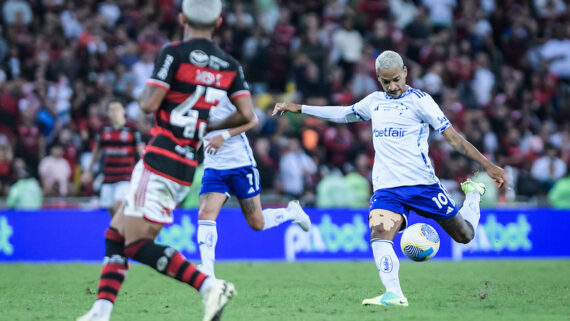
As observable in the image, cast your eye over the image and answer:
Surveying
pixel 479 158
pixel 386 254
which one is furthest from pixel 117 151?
pixel 479 158

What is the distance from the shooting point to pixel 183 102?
6652 millimetres

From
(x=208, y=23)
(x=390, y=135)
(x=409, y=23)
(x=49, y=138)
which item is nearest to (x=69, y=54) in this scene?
(x=49, y=138)

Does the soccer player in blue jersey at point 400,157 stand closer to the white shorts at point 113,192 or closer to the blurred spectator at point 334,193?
the white shorts at point 113,192

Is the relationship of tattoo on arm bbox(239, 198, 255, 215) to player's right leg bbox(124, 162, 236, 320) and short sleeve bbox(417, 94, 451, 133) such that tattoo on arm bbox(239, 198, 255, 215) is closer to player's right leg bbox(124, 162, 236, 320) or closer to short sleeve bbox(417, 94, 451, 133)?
short sleeve bbox(417, 94, 451, 133)

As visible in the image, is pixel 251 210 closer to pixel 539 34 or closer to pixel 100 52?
pixel 100 52

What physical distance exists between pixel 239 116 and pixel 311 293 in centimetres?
340

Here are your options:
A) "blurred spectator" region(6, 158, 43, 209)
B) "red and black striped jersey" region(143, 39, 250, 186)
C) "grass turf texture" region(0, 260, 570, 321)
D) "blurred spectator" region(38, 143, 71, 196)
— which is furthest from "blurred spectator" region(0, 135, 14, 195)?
"red and black striped jersey" region(143, 39, 250, 186)

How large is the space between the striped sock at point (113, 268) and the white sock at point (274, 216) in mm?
3641

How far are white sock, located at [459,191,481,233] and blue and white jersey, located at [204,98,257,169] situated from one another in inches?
95.6

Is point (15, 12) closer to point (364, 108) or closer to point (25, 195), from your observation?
point (25, 195)

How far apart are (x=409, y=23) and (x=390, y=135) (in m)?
13.9

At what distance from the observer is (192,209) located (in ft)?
53.1

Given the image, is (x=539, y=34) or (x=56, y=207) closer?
(x=56, y=207)

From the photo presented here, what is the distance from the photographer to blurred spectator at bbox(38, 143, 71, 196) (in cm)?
1705
